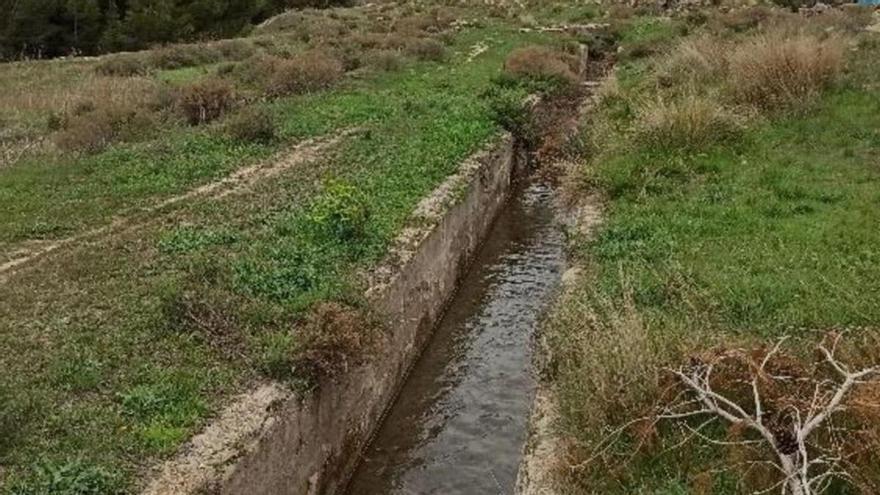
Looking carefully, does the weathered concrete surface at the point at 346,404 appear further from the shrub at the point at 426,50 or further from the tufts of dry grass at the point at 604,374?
the shrub at the point at 426,50

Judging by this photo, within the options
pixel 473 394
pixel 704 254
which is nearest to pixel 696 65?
pixel 704 254

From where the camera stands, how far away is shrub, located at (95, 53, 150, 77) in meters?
31.4

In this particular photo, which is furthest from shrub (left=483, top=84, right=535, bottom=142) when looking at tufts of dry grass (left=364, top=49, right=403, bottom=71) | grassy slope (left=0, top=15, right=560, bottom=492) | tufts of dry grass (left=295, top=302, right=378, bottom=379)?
tufts of dry grass (left=295, top=302, right=378, bottom=379)

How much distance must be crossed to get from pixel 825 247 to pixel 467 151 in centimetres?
823

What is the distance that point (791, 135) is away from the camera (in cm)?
1906

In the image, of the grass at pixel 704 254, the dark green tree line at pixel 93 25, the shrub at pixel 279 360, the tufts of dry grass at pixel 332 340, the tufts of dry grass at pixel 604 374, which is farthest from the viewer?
the dark green tree line at pixel 93 25

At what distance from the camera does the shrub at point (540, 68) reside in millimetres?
27344

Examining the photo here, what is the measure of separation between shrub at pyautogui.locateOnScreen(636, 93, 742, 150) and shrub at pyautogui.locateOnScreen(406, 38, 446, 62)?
14.4 metres

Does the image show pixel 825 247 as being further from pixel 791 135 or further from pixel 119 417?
pixel 119 417

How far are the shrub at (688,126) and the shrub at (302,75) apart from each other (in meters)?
10.8

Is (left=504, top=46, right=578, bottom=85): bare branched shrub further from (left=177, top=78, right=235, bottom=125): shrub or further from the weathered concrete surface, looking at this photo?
the weathered concrete surface

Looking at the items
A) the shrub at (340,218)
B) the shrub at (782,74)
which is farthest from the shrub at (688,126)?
the shrub at (340,218)

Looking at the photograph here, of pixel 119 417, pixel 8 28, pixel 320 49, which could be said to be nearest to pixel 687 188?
pixel 119 417

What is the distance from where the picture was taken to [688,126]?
18.5m
